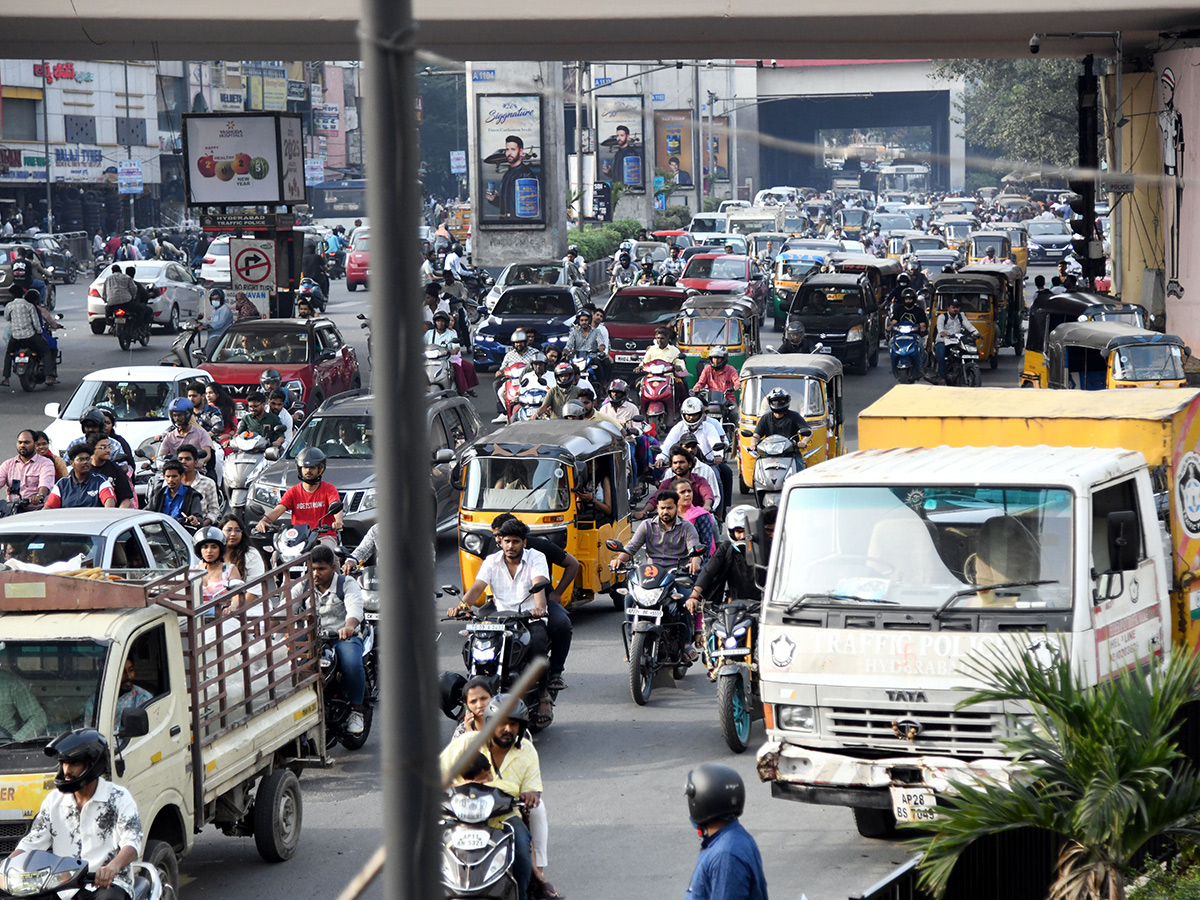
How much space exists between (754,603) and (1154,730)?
499 centimetres

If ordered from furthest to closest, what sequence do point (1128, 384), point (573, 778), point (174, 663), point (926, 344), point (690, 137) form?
point (690, 137) → point (926, 344) → point (1128, 384) → point (573, 778) → point (174, 663)

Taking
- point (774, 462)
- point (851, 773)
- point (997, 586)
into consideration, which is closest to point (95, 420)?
point (774, 462)

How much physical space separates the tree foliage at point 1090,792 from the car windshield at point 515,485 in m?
8.14

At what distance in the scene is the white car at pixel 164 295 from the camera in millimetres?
38062

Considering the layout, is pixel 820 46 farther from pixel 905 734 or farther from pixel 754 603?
pixel 905 734

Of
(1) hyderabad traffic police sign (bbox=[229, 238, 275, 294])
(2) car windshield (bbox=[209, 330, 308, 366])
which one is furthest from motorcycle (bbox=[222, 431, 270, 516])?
(1) hyderabad traffic police sign (bbox=[229, 238, 275, 294])

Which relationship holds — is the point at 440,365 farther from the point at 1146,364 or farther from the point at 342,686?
the point at 342,686

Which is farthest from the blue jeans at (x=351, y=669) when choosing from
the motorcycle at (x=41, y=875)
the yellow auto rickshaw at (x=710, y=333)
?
the yellow auto rickshaw at (x=710, y=333)

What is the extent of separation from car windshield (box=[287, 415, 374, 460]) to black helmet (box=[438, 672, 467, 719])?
7.90 m

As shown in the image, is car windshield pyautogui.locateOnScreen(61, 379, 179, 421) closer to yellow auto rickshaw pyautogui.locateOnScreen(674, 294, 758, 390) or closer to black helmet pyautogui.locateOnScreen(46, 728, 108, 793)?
yellow auto rickshaw pyautogui.locateOnScreen(674, 294, 758, 390)

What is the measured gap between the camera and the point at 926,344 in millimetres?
31188

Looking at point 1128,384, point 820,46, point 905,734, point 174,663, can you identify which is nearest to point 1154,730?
point 905,734

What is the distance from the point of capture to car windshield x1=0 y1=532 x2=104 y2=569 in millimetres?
11430

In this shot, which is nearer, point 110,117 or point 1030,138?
point 1030,138
